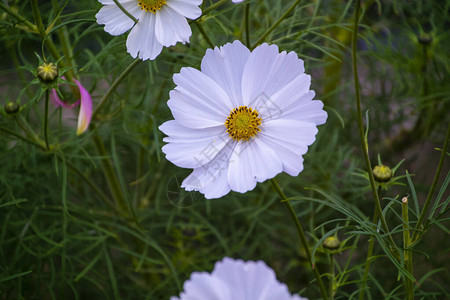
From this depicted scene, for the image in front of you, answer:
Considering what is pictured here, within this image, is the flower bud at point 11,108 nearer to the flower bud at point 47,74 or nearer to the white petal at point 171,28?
Result: the flower bud at point 47,74

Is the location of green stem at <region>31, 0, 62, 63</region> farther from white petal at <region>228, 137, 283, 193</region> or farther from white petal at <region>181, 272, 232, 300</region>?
white petal at <region>181, 272, 232, 300</region>

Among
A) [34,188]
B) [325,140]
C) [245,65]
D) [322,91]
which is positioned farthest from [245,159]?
[322,91]

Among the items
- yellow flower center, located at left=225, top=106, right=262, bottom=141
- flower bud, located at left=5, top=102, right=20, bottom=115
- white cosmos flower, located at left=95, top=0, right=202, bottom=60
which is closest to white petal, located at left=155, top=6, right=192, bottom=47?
white cosmos flower, located at left=95, top=0, right=202, bottom=60

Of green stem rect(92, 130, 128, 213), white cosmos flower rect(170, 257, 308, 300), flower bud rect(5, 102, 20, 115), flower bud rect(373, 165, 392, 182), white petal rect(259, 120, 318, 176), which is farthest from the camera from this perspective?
green stem rect(92, 130, 128, 213)

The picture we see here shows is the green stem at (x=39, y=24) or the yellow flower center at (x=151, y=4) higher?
the green stem at (x=39, y=24)

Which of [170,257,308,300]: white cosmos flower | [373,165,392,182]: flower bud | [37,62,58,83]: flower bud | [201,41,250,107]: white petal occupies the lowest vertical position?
[170,257,308,300]: white cosmos flower

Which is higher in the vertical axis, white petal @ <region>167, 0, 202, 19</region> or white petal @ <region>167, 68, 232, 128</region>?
white petal @ <region>167, 0, 202, 19</region>

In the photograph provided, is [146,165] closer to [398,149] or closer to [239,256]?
[239,256]

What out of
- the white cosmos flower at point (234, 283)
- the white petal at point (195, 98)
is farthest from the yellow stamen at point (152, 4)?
the white cosmos flower at point (234, 283)
